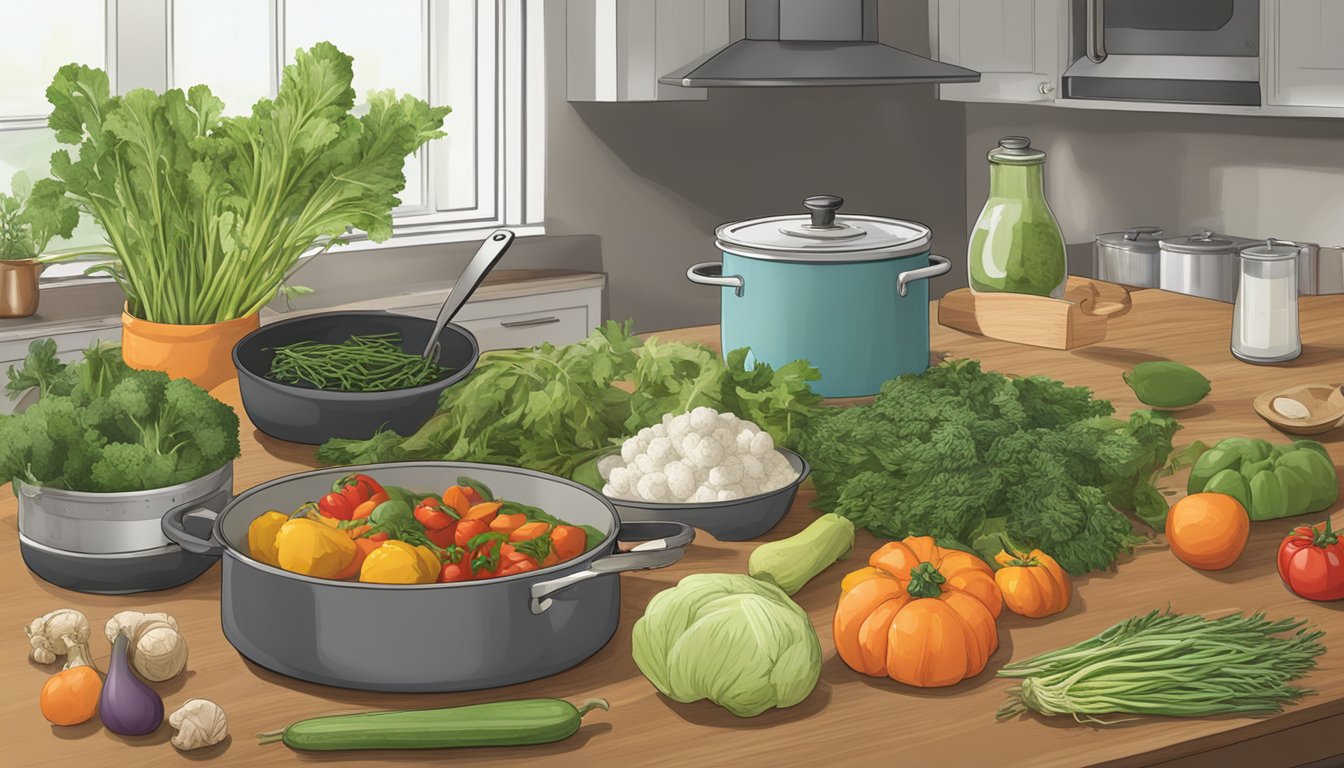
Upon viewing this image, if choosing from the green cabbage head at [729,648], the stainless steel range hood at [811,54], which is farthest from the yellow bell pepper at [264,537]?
the stainless steel range hood at [811,54]

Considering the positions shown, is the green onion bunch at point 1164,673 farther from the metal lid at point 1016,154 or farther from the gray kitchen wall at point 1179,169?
the gray kitchen wall at point 1179,169

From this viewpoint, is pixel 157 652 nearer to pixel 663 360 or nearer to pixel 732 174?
pixel 663 360

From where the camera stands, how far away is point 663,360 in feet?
4.82

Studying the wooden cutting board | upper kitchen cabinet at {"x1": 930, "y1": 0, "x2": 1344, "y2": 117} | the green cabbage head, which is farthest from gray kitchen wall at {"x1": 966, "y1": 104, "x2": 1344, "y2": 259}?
the green cabbage head

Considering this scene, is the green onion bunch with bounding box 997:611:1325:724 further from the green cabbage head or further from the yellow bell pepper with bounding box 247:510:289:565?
the yellow bell pepper with bounding box 247:510:289:565

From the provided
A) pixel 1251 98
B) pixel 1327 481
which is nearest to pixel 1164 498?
pixel 1327 481

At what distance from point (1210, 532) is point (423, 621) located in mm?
688

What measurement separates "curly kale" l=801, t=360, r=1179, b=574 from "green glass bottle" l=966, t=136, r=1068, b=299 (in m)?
0.69

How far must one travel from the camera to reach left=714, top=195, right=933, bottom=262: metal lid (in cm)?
162

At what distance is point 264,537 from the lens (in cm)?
103

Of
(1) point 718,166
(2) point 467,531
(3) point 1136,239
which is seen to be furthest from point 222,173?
(1) point 718,166

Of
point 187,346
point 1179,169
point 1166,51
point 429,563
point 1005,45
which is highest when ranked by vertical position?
point 1005,45

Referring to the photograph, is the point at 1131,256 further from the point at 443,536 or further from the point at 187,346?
the point at 443,536

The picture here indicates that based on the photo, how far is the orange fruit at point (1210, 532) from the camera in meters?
1.19
